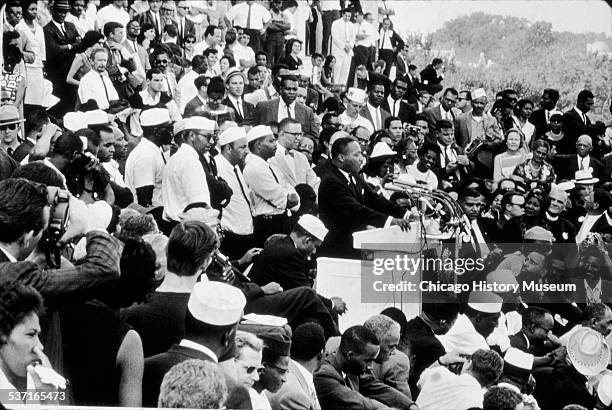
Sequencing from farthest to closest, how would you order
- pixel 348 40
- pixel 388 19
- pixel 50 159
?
pixel 348 40 → pixel 388 19 → pixel 50 159

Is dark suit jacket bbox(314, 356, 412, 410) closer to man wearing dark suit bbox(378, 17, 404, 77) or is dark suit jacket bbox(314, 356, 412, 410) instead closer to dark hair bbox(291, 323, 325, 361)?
dark hair bbox(291, 323, 325, 361)

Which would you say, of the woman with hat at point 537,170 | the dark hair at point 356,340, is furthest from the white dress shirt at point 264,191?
the woman with hat at point 537,170

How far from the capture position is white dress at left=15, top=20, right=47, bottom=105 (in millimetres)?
8805

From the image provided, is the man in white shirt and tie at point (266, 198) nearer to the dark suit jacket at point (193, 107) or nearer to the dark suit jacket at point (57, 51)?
the dark suit jacket at point (193, 107)

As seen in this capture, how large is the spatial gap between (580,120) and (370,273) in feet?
13.1

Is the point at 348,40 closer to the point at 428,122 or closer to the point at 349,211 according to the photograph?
the point at 428,122

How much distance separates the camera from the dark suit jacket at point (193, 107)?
30.4 feet

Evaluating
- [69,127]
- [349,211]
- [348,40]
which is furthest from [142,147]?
[348,40]

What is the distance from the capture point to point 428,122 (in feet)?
36.1

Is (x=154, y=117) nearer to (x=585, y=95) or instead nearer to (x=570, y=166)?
(x=570, y=166)

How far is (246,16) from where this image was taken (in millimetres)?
12953

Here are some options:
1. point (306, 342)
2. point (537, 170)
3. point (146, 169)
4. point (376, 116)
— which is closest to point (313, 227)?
point (146, 169)

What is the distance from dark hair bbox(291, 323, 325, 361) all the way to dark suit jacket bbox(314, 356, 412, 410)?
108mm

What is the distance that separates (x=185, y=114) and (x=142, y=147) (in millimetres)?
1605
